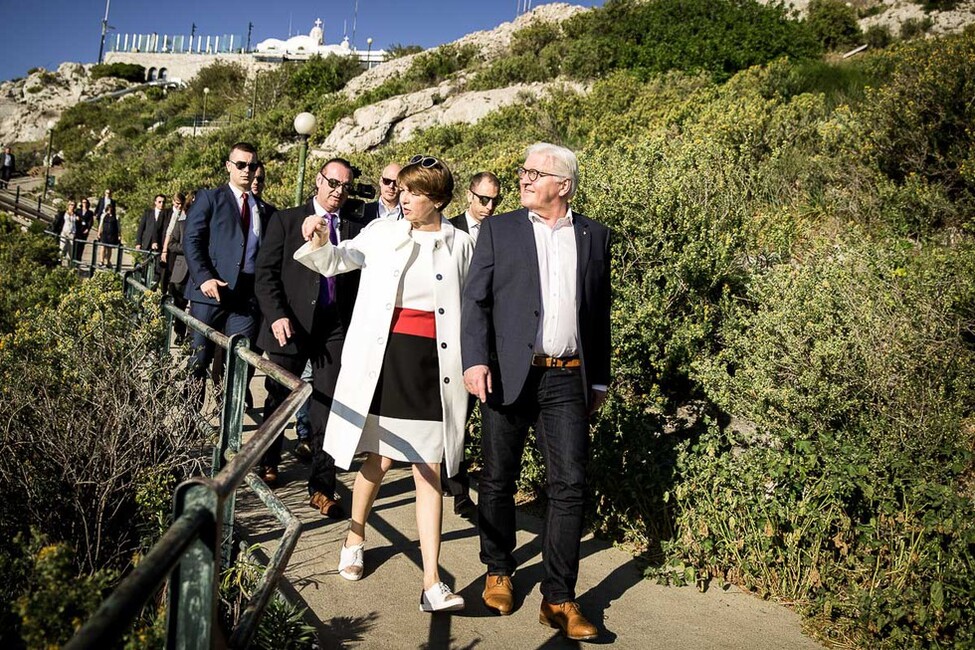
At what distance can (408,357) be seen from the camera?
12.0 feet

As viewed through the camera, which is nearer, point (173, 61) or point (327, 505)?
point (327, 505)

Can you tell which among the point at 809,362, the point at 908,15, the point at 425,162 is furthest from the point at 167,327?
the point at 908,15

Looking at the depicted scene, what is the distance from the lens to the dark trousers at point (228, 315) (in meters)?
5.39

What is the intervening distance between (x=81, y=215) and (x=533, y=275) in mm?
19923

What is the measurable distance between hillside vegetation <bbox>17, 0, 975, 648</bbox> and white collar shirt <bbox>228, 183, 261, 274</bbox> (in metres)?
2.40

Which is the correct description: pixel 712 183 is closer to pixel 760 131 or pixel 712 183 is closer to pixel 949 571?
pixel 760 131

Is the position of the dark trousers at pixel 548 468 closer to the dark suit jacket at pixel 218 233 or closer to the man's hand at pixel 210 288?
the man's hand at pixel 210 288

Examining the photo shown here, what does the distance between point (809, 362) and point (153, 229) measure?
1080 cm

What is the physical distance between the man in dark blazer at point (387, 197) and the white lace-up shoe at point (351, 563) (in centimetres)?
258

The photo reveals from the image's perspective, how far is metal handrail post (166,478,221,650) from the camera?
154 centimetres

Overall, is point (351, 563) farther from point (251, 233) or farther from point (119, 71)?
point (119, 71)

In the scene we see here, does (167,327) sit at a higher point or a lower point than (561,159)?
lower

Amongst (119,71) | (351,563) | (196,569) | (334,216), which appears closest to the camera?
(196,569)

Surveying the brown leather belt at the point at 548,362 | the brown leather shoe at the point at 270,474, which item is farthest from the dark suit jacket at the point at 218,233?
the brown leather belt at the point at 548,362
